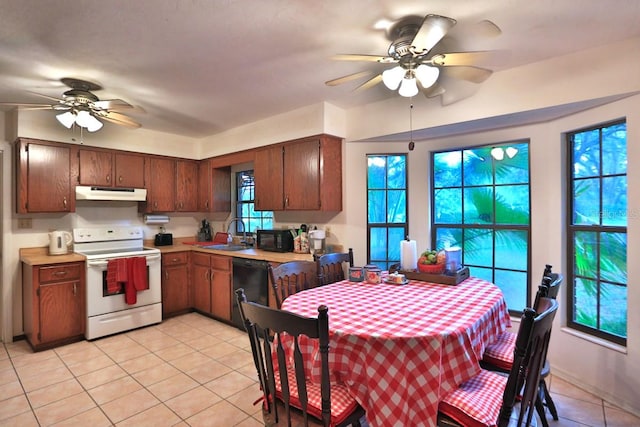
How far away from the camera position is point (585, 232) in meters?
2.49

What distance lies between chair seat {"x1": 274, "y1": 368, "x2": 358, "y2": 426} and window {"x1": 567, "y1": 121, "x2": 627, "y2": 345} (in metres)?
2.12

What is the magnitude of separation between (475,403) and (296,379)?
0.73 metres

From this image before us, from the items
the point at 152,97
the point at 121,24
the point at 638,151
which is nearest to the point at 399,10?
the point at 121,24

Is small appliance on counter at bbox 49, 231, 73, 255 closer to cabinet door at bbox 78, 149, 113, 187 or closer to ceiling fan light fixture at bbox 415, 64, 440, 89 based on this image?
cabinet door at bbox 78, 149, 113, 187

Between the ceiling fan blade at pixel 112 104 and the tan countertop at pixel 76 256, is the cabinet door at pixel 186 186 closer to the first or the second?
the tan countertop at pixel 76 256

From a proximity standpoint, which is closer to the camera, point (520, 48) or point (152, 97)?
point (520, 48)

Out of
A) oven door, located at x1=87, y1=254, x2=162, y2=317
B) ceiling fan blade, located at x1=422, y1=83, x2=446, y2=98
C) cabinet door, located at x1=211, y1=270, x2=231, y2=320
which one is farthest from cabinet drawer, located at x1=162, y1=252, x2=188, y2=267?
ceiling fan blade, located at x1=422, y1=83, x2=446, y2=98

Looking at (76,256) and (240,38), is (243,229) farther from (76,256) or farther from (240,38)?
(240,38)

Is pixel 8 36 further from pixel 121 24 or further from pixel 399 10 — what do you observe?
pixel 399 10

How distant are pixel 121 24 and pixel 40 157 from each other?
2382 millimetres

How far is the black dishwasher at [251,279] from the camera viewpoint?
3348 mm

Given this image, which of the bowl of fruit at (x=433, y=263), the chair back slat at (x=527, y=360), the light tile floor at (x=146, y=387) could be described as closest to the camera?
the chair back slat at (x=527, y=360)

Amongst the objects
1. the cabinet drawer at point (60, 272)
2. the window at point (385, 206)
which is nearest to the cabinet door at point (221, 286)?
the cabinet drawer at point (60, 272)

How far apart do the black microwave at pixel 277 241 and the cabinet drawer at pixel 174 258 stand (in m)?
1.14
